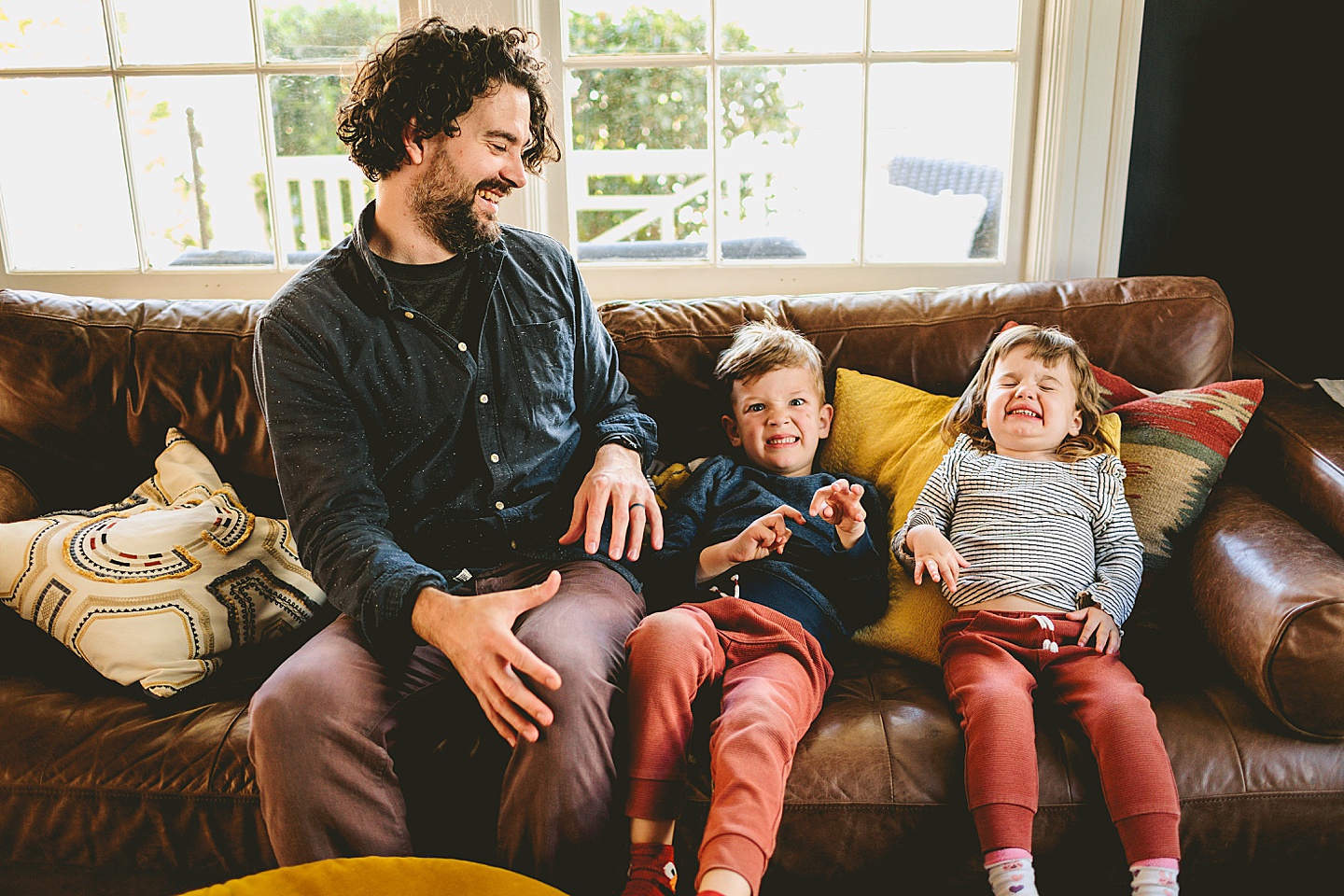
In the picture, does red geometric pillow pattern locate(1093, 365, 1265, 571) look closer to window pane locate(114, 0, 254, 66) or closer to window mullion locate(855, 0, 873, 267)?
window mullion locate(855, 0, 873, 267)

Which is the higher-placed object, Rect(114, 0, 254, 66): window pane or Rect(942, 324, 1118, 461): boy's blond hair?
Rect(114, 0, 254, 66): window pane

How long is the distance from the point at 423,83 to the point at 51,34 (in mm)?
1411

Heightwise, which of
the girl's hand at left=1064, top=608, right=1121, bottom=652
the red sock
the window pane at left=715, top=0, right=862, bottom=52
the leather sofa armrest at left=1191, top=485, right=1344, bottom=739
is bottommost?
the red sock

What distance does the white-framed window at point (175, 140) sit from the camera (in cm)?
229

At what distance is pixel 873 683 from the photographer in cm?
157

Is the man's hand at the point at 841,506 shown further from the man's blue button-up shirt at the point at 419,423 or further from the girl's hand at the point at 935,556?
the man's blue button-up shirt at the point at 419,423

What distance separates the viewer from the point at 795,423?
1.81m

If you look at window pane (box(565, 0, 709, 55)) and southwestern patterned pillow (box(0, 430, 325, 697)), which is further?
window pane (box(565, 0, 709, 55))

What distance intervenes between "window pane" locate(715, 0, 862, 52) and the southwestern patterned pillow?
4.87 feet

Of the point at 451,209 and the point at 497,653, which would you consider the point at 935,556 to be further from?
the point at 451,209

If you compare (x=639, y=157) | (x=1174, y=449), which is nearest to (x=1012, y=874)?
(x=1174, y=449)

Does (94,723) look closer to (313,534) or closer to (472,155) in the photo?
(313,534)

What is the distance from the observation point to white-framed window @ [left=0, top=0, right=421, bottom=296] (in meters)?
2.29

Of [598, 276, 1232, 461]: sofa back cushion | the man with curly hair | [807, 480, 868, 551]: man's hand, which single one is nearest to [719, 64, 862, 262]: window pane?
[598, 276, 1232, 461]: sofa back cushion
